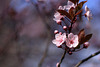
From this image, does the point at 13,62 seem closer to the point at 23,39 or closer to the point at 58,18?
the point at 23,39

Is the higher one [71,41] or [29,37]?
[71,41]

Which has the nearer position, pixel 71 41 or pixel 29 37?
pixel 71 41

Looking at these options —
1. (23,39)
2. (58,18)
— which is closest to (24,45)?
(23,39)

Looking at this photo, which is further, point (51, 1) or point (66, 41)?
point (51, 1)

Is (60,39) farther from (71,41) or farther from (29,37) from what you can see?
(29,37)

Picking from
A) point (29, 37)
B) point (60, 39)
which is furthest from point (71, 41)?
point (29, 37)

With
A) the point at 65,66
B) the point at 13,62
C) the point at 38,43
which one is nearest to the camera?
the point at 65,66

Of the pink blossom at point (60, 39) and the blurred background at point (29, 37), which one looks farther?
the blurred background at point (29, 37)

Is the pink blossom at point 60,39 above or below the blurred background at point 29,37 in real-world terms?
above

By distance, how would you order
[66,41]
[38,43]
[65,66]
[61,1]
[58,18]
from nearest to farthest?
[66,41]
[58,18]
[61,1]
[65,66]
[38,43]

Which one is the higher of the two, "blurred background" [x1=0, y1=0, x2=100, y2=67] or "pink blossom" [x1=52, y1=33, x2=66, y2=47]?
"pink blossom" [x1=52, y1=33, x2=66, y2=47]

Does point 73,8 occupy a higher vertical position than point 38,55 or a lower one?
higher
